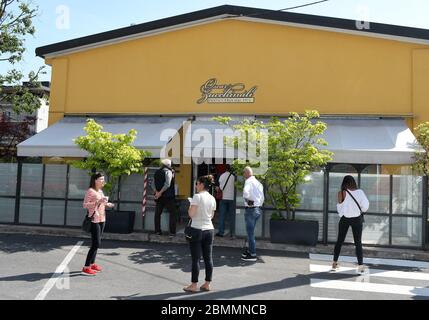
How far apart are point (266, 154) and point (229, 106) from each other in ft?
14.2

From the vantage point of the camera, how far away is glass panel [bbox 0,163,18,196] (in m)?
11.6

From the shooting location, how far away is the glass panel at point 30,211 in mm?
11367

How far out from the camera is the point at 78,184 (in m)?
11.3

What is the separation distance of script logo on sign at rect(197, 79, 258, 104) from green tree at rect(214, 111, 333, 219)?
146 inches

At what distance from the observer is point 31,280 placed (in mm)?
6617

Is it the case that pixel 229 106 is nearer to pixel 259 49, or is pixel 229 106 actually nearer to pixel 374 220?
pixel 259 49

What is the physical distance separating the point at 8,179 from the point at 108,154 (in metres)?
3.34

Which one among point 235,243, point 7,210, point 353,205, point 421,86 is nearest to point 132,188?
point 235,243

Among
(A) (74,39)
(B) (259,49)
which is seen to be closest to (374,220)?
(B) (259,49)

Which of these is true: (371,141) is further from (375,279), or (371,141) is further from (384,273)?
(375,279)

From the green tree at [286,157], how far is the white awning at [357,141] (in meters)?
0.68

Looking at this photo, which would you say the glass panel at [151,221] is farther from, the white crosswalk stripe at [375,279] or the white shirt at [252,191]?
the white crosswalk stripe at [375,279]

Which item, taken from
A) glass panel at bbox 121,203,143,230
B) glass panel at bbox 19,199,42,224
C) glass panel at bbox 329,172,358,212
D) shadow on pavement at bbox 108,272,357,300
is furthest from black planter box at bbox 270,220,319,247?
glass panel at bbox 19,199,42,224

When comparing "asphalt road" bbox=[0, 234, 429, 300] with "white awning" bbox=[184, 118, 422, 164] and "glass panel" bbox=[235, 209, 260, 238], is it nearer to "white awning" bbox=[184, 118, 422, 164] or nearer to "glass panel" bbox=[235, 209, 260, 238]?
"glass panel" bbox=[235, 209, 260, 238]
